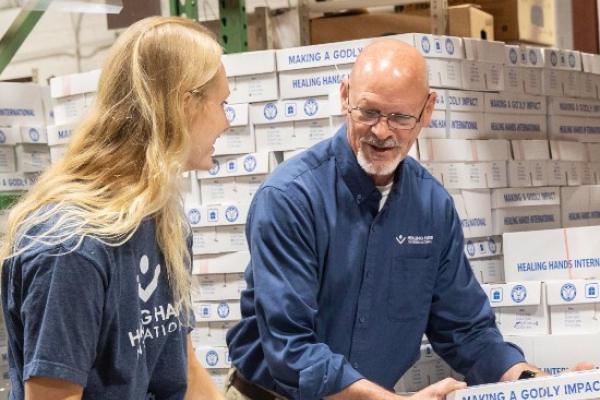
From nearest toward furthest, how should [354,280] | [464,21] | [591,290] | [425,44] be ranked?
[354,280]
[591,290]
[425,44]
[464,21]

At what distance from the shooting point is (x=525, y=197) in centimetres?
433

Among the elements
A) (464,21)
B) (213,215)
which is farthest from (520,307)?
(464,21)

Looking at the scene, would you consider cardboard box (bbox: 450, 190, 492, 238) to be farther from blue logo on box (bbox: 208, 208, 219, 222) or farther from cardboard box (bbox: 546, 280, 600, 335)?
blue logo on box (bbox: 208, 208, 219, 222)

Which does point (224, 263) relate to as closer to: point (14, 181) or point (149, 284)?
point (14, 181)

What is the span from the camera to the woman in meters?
1.87

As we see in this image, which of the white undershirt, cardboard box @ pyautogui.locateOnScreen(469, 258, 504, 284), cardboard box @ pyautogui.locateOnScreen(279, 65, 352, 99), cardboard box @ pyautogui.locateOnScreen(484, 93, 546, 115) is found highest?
cardboard box @ pyautogui.locateOnScreen(279, 65, 352, 99)

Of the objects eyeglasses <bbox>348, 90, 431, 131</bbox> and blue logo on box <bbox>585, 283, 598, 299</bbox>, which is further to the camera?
blue logo on box <bbox>585, 283, 598, 299</bbox>

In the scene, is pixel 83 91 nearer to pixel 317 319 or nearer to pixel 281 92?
pixel 281 92

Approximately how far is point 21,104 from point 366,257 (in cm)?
261

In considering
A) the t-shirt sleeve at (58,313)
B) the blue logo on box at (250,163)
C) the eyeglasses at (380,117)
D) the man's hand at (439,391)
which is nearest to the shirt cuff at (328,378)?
the man's hand at (439,391)

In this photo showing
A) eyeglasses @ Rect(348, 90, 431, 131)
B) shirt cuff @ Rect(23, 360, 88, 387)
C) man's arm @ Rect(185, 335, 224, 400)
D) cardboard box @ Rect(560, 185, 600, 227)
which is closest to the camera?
shirt cuff @ Rect(23, 360, 88, 387)

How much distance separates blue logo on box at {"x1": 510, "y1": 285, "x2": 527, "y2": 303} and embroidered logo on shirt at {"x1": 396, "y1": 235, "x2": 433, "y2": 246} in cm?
70

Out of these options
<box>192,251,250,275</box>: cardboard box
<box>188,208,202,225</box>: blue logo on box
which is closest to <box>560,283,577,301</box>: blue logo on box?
<box>192,251,250,275</box>: cardboard box

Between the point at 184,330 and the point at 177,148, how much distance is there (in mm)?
444
